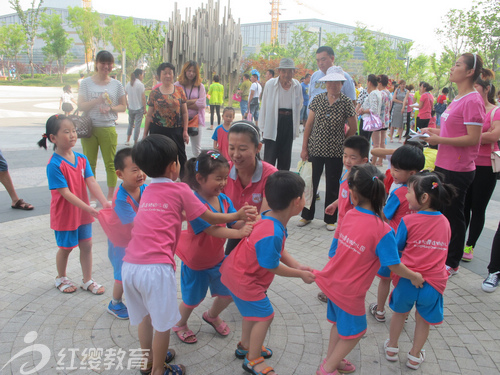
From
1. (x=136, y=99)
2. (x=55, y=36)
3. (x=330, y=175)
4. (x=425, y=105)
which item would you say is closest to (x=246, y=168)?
(x=330, y=175)

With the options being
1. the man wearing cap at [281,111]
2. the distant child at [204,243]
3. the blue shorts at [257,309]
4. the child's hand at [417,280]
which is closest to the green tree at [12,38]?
the man wearing cap at [281,111]

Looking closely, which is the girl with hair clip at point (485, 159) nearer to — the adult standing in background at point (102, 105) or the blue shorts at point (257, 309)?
the blue shorts at point (257, 309)

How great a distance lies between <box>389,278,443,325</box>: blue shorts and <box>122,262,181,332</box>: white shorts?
4.71 ft

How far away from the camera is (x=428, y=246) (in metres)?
2.43

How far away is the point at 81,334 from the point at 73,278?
945mm

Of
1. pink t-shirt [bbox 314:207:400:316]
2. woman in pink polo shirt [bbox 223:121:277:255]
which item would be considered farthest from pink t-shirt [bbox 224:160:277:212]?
pink t-shirt [bbox 314:207:400:316]

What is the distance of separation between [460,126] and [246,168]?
2109 mm

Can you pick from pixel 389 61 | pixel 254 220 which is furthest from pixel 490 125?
pixel 389 61

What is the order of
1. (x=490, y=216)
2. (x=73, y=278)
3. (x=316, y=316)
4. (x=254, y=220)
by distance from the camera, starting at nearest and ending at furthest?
(x=254, y=220) → (x=316, y=316) → (x=73, y=278) → (x=490, y=216)

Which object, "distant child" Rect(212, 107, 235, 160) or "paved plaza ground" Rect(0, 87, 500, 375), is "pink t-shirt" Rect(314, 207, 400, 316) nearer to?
"paved plaza ground" Rect(0, 87, 500, 375)

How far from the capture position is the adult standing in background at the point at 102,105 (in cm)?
494

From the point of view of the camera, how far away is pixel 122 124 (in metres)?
14.7

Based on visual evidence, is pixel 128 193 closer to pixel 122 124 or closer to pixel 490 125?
pixel 490 125

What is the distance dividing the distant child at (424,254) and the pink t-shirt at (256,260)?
0.87 metres
